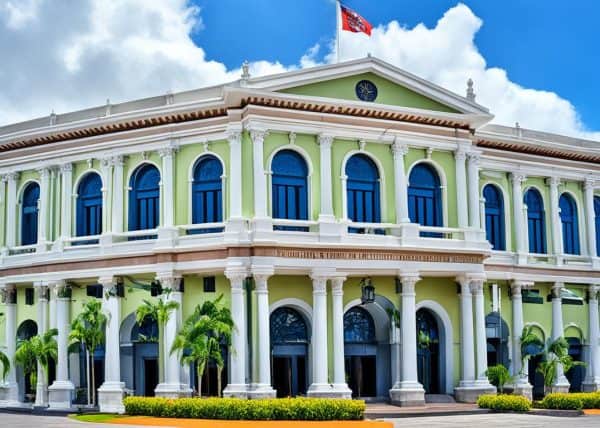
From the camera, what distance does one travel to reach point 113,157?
39312 mm

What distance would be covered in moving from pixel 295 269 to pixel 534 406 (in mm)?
10894

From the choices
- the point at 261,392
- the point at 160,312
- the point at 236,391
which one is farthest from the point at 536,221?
the point at 160,312

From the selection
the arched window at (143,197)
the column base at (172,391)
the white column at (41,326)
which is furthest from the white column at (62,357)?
the column base at (172,391)

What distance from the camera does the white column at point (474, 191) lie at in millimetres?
39812

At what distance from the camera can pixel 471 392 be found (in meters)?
38.1

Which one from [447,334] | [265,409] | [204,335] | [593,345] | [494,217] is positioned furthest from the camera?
[593,345]

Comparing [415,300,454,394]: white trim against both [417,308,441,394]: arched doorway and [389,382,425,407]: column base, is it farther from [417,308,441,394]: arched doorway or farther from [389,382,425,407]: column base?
[389,382,425,407]: column base

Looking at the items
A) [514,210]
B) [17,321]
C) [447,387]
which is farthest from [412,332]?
[17,321]

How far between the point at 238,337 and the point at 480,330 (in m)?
10.2

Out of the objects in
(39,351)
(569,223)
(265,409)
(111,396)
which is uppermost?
(569,223)

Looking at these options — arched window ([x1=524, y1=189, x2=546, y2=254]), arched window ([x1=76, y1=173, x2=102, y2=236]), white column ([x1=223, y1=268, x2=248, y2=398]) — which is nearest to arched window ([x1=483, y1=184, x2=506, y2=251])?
arched window ([x1=524, y1=189, x2=546, y2=254])

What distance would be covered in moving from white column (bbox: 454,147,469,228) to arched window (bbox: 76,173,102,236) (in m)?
14.4

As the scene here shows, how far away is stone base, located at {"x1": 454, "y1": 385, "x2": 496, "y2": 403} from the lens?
38031 millimetres

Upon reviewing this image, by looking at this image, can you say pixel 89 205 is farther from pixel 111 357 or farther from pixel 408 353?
pixel 408 353
